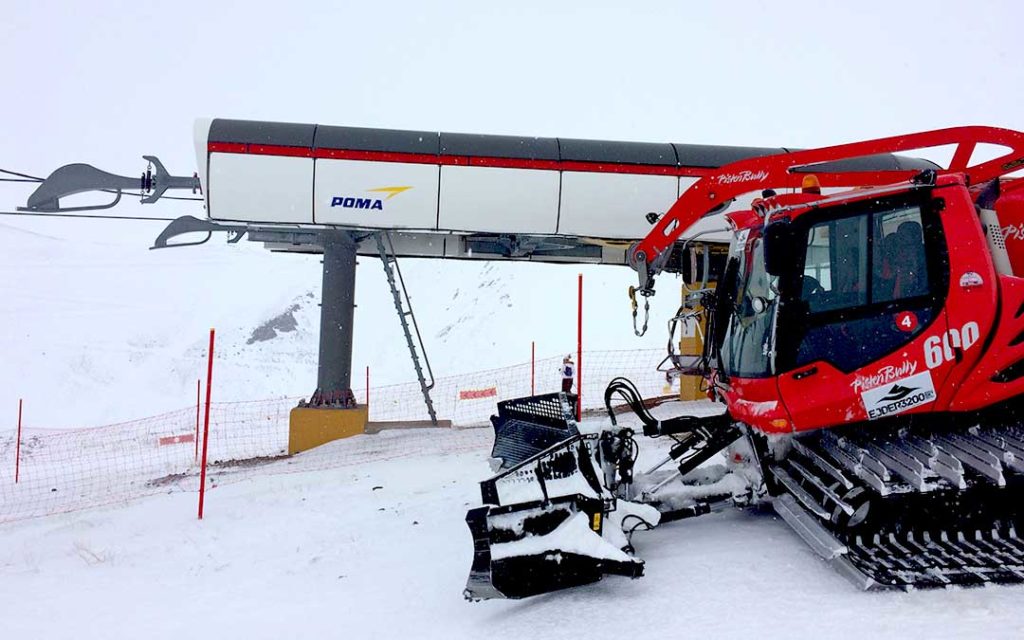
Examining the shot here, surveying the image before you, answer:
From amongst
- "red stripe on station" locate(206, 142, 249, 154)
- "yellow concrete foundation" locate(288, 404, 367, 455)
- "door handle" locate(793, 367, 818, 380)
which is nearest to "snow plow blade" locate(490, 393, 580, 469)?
"door handle" locate(793, 367, 818, 380)

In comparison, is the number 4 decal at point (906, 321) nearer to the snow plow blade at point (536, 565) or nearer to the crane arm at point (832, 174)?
the crane arm at point (832, 174)

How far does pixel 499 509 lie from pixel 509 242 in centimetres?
779

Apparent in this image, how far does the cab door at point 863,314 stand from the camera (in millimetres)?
4309

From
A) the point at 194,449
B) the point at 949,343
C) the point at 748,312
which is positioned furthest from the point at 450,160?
the point at 194,449

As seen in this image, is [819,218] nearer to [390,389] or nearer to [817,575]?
[817,575]

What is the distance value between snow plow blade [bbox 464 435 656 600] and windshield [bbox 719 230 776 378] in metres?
1.56

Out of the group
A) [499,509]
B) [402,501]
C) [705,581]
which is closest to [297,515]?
[402,501]

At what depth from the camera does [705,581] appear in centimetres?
406

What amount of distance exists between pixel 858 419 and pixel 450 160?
727 centimetres

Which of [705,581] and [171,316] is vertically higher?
[171,316]

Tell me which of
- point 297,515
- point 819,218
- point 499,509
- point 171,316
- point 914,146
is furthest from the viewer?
point 171,316

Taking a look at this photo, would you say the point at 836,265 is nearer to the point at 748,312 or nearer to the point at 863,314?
the point at 863,314

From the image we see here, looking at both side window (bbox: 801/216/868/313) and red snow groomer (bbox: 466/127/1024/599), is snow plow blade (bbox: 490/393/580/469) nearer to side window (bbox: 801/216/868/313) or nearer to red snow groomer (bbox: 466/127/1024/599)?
red snow groomer (bbox: 466/127/1024/599)

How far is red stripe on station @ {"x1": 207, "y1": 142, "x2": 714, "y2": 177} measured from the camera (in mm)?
9789
